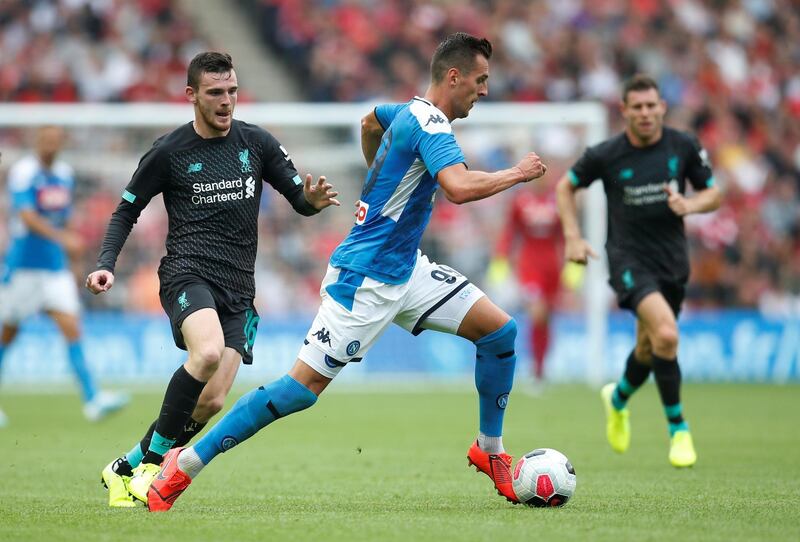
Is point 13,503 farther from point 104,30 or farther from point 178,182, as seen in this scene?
point 104,30

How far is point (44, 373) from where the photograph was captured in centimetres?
1797

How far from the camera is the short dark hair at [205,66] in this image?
702 cm

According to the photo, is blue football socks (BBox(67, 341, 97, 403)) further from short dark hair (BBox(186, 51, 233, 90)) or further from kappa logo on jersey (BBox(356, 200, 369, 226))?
kappa logo on jersey (BBox(356, 200, 369, 226))

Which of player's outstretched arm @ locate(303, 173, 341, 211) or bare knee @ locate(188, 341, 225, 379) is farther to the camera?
player's outstretched arm @ locate(303, 173, 341, 211)

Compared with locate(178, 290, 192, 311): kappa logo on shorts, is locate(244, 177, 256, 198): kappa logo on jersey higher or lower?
higher

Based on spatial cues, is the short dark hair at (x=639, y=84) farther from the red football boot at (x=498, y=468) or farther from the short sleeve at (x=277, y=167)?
the red football boot at (x=498, y=468)

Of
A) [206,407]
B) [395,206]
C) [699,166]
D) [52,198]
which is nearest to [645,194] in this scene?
[699,166]

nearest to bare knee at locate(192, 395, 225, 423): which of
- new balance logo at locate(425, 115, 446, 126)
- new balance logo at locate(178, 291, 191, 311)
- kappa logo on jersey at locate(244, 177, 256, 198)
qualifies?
new balance logo at locate(178, 291, 191, 311)

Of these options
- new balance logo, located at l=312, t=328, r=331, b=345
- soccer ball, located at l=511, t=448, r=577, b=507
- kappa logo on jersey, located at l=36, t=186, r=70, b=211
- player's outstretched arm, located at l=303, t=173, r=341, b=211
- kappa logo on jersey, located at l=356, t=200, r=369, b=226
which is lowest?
soccer ball, located at l=511, t=448, r=577, b=507

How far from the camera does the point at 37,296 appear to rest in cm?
1285

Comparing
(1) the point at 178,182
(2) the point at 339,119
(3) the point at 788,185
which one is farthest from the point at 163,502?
(3) the point at 788,185

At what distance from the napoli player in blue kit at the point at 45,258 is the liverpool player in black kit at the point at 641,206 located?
5.06 m

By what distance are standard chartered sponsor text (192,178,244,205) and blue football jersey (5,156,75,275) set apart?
5.94 metres

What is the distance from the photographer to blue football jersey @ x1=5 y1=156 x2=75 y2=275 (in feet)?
40.9
